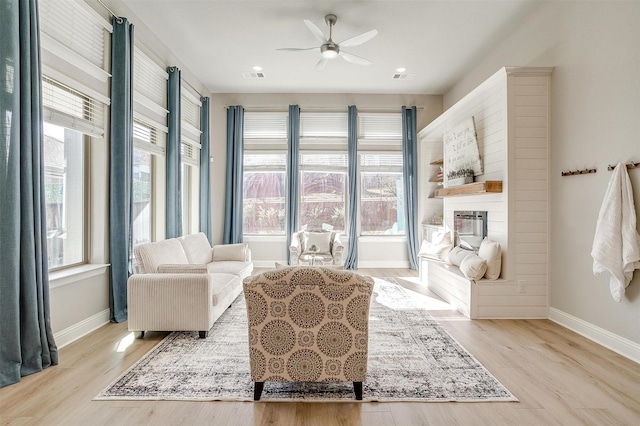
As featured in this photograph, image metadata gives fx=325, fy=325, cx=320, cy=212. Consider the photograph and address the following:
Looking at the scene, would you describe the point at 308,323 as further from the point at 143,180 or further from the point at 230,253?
the point at 143,180

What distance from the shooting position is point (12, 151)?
2.18 metres

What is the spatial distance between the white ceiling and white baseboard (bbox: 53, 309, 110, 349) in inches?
128

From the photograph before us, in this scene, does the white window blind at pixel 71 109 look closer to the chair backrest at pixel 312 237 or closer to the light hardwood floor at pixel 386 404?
the light hardwood floor at pixel 386 404

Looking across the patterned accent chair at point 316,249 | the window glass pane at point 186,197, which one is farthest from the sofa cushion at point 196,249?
the patterned accent chair at point 316,249

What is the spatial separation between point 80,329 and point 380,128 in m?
5.61

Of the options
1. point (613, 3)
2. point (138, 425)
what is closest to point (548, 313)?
point (613, 3)

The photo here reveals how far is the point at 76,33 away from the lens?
295 cm

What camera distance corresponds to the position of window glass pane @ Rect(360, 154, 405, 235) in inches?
258

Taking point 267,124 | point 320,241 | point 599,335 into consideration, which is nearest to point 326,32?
point 267,124

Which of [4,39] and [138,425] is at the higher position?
[4,39]

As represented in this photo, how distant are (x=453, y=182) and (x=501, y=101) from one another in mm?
1326

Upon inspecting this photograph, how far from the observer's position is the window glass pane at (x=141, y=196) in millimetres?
4160

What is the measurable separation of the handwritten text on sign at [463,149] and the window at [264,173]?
3085 millimetres

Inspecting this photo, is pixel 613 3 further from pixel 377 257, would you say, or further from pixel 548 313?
pixel 377 257
